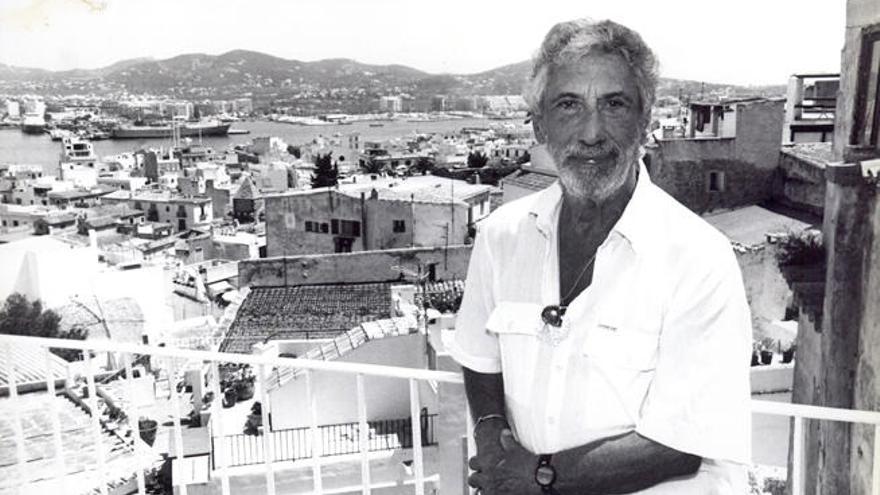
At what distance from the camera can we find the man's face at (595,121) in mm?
1168

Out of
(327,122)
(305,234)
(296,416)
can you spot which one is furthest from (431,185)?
(327,122)

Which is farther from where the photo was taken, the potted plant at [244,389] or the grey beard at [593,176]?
the potted plant at [244,389]

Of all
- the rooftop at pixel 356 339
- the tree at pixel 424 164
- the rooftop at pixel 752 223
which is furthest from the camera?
the tree at pixel 424 164

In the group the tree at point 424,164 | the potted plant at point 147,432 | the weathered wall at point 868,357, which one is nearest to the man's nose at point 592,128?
the weathered wall at point 868,357

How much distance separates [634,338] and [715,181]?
8.59 metres

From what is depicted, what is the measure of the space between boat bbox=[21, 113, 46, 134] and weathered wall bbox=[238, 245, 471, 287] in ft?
72.1

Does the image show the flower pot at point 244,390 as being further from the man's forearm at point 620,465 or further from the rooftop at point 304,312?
the man's forearm at point 620,465

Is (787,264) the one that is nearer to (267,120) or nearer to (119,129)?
(119,129)

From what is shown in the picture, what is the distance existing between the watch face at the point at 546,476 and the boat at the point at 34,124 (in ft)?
109

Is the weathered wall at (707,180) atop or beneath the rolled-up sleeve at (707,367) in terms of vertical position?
beneath

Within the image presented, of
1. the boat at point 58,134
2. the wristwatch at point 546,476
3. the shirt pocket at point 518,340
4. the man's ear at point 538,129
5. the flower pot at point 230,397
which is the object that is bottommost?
the flower pot at point 230,397

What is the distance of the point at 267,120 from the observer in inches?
3455

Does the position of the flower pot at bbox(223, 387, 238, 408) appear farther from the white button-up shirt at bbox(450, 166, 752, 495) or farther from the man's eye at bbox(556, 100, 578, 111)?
the man's eye at bbox(556, 100, 578, 111)

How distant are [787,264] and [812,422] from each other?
2.28ft
